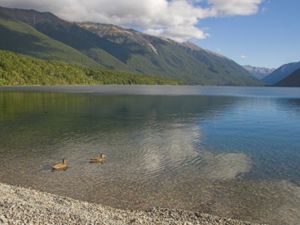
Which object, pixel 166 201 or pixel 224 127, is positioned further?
pixel 224 127

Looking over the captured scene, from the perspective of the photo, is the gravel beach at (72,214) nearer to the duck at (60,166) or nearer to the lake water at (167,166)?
the lake water at (167,166)

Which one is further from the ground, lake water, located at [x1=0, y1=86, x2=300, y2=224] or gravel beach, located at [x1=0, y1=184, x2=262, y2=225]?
gravel beach, located at [x1=0, y1=184, x2=262, y2=225]

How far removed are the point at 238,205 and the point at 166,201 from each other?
636cm

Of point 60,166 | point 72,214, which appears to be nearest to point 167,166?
point 60,166

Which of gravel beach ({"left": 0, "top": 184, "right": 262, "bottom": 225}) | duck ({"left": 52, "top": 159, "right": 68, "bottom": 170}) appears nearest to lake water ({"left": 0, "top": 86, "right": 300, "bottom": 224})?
duck ({"left": 52, "top": 159, "right": 68, "bottom": 170})

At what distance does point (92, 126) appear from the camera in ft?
251

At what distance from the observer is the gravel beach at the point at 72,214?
74.0ft

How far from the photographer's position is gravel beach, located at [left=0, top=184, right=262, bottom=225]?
2256 centimetres

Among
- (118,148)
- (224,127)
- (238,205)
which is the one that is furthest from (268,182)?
(224,127)

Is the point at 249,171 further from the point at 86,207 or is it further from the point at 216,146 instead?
the point at 86,207

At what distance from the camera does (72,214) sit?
24.1 metres

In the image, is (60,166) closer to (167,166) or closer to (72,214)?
(167,166)

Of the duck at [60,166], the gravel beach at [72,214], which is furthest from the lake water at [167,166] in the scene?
the gravel beach at [72,214]

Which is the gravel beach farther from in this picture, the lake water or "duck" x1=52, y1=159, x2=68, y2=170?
"duck" x1=52, y1=159, x2=68, y2=170
